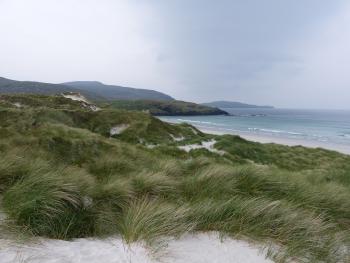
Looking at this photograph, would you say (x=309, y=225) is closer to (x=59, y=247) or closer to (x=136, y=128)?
(x=59, y=247)

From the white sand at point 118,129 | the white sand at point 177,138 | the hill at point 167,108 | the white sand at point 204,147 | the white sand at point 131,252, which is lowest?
the hill at point 167,108

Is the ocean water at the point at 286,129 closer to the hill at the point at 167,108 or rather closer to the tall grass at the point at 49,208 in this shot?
the hill at the point at 167,108

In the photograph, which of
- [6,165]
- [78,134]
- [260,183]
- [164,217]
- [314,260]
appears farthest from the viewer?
[78,134]

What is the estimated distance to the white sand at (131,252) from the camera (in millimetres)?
2766

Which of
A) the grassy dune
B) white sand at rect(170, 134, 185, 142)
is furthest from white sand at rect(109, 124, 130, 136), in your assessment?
the grassy dune

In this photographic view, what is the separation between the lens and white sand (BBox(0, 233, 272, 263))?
9.07 ft

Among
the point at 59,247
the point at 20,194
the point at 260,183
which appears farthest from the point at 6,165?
the point at 260,183

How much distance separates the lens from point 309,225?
4070 millimetres

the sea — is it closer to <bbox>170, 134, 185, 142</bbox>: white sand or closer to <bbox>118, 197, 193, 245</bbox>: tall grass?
<bbox>170, 134, 185, 142</bbox>: white sand

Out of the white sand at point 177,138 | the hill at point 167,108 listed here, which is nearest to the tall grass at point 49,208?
the white sand at point 177,138

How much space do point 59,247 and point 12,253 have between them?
41 cm

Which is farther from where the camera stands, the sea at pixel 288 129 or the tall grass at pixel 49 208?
the sea at pixel 288 129

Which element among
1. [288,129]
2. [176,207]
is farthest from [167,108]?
[176,207]

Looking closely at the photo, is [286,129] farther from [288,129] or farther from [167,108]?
[167,108]
